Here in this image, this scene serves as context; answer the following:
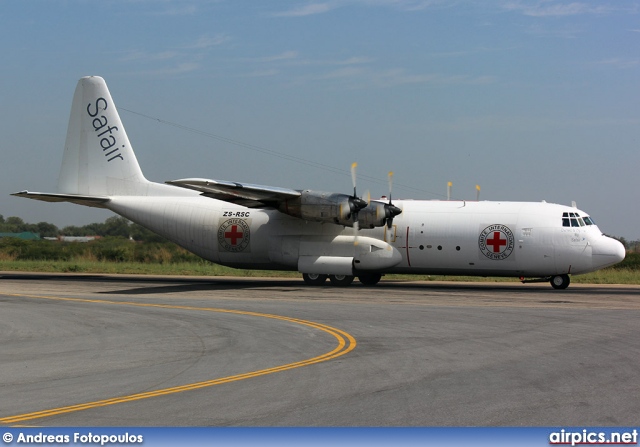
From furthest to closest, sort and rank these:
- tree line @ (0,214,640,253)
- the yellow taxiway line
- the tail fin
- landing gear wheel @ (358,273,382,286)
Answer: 1. tree line @ (0,214,640,253)
2. the tail fin
3. landing gear wheel @ (358,273,382,286)
4. the yellow taxiway line

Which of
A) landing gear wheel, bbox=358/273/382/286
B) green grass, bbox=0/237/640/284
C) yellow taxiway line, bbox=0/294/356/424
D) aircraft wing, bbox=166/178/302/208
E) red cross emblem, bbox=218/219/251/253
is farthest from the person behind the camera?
green grass, bbox=0/237/640/284

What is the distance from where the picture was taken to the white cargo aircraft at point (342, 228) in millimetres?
34312

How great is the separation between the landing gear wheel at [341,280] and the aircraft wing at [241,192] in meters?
4.64

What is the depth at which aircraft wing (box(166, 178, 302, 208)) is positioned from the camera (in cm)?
3209

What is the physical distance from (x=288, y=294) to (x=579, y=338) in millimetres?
15289

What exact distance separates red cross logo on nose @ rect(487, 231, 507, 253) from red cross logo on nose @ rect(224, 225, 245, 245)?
38.7 feet

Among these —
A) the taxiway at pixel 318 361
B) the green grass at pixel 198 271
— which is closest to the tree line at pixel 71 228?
the green grass at pixel 198 271

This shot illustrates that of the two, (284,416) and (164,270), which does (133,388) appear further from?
(164,270)

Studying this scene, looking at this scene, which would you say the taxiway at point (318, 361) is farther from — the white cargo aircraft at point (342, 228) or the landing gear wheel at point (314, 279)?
the landing gear wheel at point (314, 279)

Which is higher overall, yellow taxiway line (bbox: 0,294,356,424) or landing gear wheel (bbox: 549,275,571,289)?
landing gear wheel (bbox: 549,275,571,289)

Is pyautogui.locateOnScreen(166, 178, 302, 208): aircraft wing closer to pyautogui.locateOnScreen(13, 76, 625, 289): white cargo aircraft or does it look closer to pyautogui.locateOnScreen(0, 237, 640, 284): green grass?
pyautogui.locateOnScreen(13, 76, 625, 289): white cargo aircraft

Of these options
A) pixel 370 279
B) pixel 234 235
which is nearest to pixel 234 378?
pixel 234 235

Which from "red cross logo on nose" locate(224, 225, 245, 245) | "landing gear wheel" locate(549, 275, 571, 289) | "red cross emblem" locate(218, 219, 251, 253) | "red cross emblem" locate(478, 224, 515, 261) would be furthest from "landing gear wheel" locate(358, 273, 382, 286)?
"landing gear wheel" locate(549, 275, 571, 289)

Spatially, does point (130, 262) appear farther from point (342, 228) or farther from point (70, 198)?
point (342, 228)
